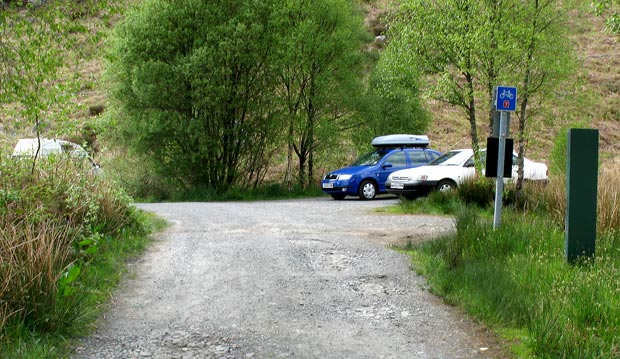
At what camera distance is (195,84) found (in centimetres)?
2428

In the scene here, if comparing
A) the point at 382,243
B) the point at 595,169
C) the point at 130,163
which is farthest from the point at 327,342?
the point at 130,163

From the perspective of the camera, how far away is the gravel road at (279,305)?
6152 millimetres

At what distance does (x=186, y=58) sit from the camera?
960 inches

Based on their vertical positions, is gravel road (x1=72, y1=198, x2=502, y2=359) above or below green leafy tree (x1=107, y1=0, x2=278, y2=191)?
below

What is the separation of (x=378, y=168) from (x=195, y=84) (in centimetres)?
685

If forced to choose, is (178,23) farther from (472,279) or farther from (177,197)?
(472,279)

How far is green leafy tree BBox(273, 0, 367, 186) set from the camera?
82.6ft

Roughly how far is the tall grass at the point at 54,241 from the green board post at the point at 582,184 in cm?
560

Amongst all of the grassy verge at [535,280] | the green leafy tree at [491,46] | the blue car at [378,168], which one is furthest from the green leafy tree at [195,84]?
the grassy verge at [535,280]

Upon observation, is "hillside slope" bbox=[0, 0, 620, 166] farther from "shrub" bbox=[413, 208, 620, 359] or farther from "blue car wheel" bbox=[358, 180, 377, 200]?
"shrub" bbox=[413, 208, 620, 359]

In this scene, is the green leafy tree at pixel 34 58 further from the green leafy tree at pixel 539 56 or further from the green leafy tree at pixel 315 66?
the green leafy tree at pixel 315 66

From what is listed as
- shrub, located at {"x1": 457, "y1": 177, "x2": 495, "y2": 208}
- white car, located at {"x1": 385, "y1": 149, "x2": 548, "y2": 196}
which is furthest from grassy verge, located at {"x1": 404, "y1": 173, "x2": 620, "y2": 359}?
white car, located at {"x1": 385, "y1": 149, "x2": 548, "y2": 196}

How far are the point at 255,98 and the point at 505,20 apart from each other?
1232 cm

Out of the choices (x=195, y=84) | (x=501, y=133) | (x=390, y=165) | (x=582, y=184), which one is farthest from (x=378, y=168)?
(x=582, y=184)
